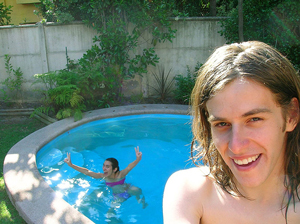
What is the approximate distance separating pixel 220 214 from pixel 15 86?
26.7 ft

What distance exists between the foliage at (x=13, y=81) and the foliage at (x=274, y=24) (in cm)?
644

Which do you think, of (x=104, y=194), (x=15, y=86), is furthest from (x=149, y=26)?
(x=104, y=194)

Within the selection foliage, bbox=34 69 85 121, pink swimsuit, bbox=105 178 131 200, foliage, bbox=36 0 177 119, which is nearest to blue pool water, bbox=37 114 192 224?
pink swimsuit, bbox=105 178 131 200

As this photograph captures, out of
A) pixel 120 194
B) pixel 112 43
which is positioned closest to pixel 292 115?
pixel 120 194

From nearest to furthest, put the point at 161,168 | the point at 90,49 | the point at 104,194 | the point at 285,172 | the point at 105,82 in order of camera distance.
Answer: the point at 285,172 < the point at 104,194 < the point at 161,168 < the point at 105,82 < the point at 90,49

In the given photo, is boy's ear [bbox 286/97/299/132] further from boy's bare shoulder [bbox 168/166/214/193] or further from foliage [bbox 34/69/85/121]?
foliage [bbox 34/69/85/121]

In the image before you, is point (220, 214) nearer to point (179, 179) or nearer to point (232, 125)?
point (179, 179)

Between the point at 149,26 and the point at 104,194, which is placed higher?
the point at 149,26

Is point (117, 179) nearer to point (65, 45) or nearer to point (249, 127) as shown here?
point (249, 127)

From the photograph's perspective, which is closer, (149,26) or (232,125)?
(232,125)

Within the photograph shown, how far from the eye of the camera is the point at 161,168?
5.63 metres

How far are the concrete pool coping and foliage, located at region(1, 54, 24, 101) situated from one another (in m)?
2.61

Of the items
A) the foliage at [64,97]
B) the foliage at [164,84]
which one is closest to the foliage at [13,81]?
the foliage at [64,97]

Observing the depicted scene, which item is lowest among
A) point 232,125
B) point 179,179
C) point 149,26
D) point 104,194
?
point 104,194
